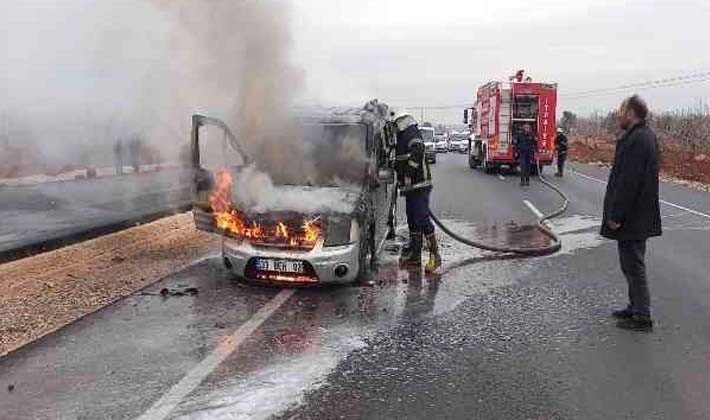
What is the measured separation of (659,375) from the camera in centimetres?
481

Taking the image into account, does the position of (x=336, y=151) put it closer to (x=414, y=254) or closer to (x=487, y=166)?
(x=414, y=254)

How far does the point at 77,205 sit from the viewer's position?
42.7ft

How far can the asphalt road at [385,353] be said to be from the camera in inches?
166

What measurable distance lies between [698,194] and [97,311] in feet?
58.9

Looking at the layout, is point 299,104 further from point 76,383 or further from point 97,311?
point 76,383

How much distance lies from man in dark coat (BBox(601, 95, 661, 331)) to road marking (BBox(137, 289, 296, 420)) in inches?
125

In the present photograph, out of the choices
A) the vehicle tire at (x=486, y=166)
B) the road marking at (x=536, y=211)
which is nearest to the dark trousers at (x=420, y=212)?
the road marking at (x=536, y=211)

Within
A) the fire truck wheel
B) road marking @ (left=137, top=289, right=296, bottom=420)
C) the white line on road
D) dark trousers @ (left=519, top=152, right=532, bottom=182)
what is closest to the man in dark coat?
road marking @ (left=137, top=289, right=296, bottom=420)

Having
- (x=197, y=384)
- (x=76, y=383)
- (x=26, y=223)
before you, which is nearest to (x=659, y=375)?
(x=197, y=384)

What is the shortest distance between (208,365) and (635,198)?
3854 millimetres

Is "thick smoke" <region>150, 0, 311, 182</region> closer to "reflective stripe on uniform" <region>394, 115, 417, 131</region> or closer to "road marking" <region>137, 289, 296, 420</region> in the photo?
"reflective stripe on uniform" <region>394, 115, 417, 131</region>

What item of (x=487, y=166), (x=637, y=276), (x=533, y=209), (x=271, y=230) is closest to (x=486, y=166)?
(x=487, y=166)

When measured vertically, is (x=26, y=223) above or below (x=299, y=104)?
below

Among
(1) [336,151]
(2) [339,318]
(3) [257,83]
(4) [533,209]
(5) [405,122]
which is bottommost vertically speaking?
(4) [533,209]
